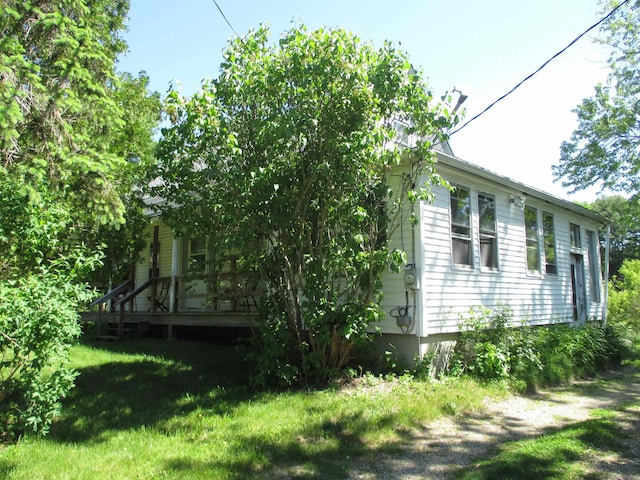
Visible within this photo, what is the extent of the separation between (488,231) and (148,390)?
751 centimetres

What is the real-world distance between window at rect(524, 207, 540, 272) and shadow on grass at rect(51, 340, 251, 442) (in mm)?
7553

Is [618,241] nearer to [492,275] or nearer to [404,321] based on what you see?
[492,275]

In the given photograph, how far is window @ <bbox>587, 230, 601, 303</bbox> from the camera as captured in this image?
15953 millimetres

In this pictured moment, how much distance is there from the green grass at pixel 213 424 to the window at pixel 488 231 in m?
3.30

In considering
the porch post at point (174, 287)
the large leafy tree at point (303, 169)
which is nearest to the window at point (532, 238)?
the large leafy tree at point (303, 169)

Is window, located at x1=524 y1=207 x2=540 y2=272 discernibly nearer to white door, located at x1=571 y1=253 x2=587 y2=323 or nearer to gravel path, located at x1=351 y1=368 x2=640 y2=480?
white door, located at x1=571 y1=253 x2=587 y2=323

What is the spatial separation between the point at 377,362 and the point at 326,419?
9.14 ft

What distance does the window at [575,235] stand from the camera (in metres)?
14.9

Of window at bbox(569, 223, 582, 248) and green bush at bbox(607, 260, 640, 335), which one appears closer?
window at bbox(569, 223, 582, 248)

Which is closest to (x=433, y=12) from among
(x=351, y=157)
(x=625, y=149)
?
(x=351, y=157)

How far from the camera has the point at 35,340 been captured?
4953 mm

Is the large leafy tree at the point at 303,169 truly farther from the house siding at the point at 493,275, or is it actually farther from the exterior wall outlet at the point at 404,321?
the house siding at the point at 493,275

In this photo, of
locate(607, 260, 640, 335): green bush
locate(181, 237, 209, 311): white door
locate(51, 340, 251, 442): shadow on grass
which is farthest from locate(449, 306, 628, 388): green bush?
locate(607, 260, 640, 335): green bush

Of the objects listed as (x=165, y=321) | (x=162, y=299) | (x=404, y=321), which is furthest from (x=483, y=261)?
(x=162, y=299)
